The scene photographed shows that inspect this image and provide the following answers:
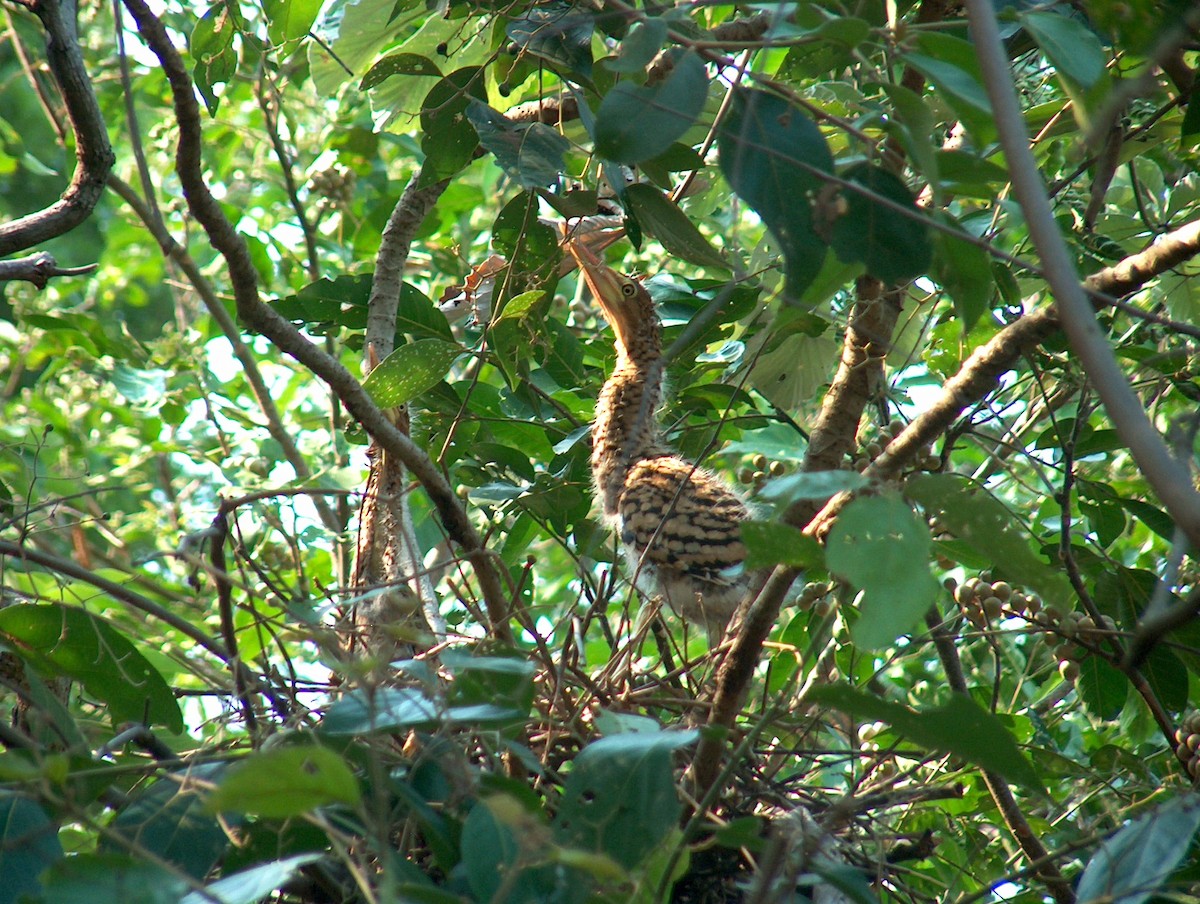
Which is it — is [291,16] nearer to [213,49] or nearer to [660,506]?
[213,49]

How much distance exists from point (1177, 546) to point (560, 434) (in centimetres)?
180

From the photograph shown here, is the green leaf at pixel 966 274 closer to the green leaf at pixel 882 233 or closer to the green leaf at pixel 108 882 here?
the green leaf at pixel 882 233

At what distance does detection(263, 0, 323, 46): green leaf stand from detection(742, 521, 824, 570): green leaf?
157 centimetres

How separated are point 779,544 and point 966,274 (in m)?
0.39

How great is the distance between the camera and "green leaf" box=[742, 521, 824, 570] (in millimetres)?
1048

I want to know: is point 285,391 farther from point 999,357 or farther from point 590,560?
point 999,357

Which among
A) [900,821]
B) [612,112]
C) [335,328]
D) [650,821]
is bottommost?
[900,821]

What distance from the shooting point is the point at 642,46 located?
3.62 feet

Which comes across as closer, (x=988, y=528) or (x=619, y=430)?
(x=988, y=528)

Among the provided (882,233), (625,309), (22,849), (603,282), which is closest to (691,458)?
(625,309)

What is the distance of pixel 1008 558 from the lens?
3.36 feet

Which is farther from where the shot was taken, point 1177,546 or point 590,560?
point 590,560

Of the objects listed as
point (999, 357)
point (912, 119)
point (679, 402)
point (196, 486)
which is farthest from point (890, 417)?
point (196, 486)

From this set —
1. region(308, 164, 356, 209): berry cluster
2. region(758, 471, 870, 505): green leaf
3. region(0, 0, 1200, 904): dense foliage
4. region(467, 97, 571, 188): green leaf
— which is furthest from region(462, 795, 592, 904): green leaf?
region(308, 164, 356, 209): berry cluster
